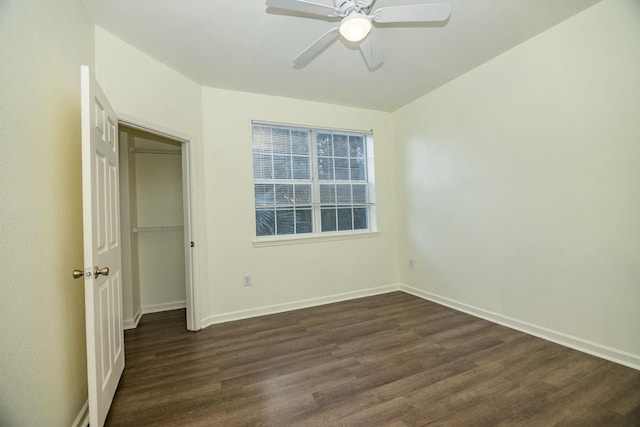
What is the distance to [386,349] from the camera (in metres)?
2.40

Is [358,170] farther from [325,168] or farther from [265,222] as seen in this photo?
[265,222]

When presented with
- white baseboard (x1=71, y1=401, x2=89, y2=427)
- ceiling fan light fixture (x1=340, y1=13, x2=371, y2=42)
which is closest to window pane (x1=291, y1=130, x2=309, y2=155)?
ceiling fan light fixture (x1=340, y1=13, x2=371, y2=42)

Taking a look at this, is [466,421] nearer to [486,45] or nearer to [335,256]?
[335,256]

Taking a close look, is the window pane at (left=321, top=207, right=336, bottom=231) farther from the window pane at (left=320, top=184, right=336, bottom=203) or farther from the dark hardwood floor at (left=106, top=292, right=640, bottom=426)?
the dark hardwood floor at (left=106, top=292, right=640, bottom=426)

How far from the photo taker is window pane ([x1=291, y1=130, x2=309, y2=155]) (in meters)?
3.67

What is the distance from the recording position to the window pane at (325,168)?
382 centimetres

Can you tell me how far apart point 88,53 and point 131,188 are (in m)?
1.82

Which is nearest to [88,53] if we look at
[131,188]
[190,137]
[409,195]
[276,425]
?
[190,137]

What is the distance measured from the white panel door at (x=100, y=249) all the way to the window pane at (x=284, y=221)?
1785 mm

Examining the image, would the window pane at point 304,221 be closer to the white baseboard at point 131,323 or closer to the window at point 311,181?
the window at point 311,181

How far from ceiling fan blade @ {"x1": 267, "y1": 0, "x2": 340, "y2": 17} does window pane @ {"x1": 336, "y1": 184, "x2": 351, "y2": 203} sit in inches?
95.5

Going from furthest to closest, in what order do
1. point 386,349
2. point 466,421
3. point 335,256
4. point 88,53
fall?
point 335,256 → point 386,349 → point 88,53 → point 466,421

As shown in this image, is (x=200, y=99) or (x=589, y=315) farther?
(x=200, y=99)

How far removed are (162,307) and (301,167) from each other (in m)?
2.63
